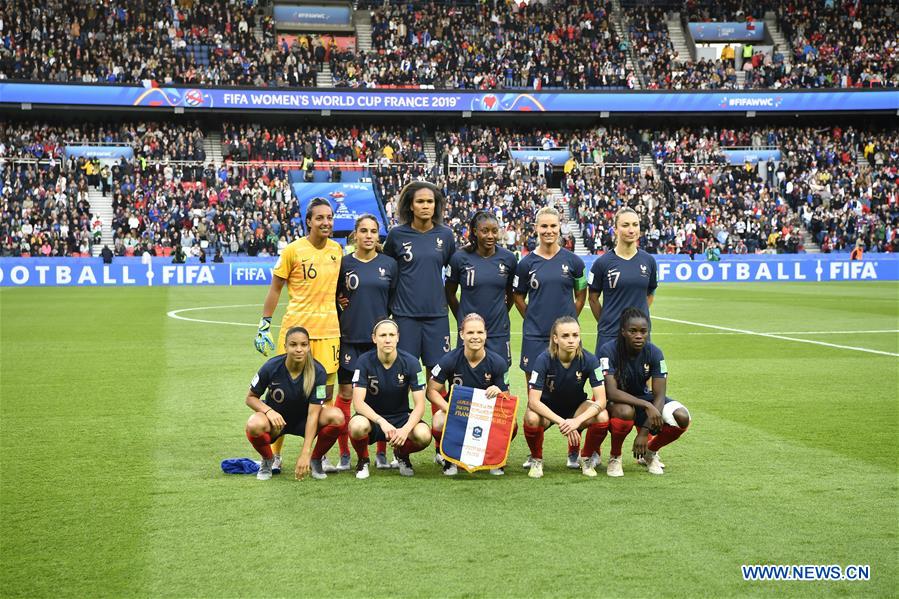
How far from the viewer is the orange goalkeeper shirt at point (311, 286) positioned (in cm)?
727

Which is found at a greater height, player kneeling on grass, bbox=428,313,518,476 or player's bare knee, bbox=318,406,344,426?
player kneeling on grass, bbox=428,313,518,476

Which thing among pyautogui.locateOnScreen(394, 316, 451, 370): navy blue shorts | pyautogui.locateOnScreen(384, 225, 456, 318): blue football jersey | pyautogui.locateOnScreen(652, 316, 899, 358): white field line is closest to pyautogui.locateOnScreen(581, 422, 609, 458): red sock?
pyautogui.locateOnScreen(394, 316, 451, 370): navy blue shorts

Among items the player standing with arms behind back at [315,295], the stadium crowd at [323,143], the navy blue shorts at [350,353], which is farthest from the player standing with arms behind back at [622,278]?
the stadium crowd at [323,143]

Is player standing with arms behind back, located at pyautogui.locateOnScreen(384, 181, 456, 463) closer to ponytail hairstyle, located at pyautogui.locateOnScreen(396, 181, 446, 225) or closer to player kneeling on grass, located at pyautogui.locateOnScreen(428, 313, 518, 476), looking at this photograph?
ponytail hairstyle, located at pyautogui.locateOnScreen(396, 181, 446, 225)

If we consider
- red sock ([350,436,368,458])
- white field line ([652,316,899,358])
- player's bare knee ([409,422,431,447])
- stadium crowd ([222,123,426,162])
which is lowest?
white field line ([652,316,899,358])

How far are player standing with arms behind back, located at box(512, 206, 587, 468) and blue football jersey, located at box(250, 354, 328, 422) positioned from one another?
1653 millimetres

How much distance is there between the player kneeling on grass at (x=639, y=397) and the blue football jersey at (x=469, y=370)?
0.79 metres

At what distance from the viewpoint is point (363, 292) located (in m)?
7.29

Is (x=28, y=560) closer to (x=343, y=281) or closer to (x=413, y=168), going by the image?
(x=343, y=281)

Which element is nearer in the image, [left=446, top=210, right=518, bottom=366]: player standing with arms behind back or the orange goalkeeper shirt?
the orange goalkeeper shirt

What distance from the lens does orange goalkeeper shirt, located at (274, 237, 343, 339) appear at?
7.27m

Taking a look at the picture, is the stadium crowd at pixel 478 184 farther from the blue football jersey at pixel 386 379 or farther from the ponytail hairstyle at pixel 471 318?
the blue football jersey at pixel 386 379

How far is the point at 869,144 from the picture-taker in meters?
47.1

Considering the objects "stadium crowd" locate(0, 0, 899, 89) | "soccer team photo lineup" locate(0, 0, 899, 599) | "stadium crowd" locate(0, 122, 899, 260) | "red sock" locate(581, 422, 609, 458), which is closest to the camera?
"soccer team photo lineup" locate(0, 0, 899, 599)
